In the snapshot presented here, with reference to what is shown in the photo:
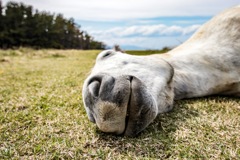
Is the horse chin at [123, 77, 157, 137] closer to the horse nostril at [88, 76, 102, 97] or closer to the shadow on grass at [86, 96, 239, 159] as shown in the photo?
the shadow on grass at [86, 96, 239, 159]

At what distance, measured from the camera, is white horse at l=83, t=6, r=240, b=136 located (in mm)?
1711

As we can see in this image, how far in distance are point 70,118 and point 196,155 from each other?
4.46ft

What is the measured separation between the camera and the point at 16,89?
439cm

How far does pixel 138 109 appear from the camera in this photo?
172cm

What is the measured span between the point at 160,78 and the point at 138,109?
64cm

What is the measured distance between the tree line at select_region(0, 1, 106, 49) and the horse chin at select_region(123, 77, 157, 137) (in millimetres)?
38221

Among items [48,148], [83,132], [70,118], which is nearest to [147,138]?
[83,132]

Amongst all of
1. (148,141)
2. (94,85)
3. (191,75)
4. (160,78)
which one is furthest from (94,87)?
(191,75)

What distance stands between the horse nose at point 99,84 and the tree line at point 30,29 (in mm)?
38083

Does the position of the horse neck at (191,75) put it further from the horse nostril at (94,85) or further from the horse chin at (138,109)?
the horse nostril at (94,85)

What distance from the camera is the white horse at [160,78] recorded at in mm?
1711

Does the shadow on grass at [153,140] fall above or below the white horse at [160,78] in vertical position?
below

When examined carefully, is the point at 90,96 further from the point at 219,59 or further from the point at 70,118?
the point at 219,59

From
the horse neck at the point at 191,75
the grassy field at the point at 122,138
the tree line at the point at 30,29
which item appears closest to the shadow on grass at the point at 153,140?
the grassy field at the point at 122,138
